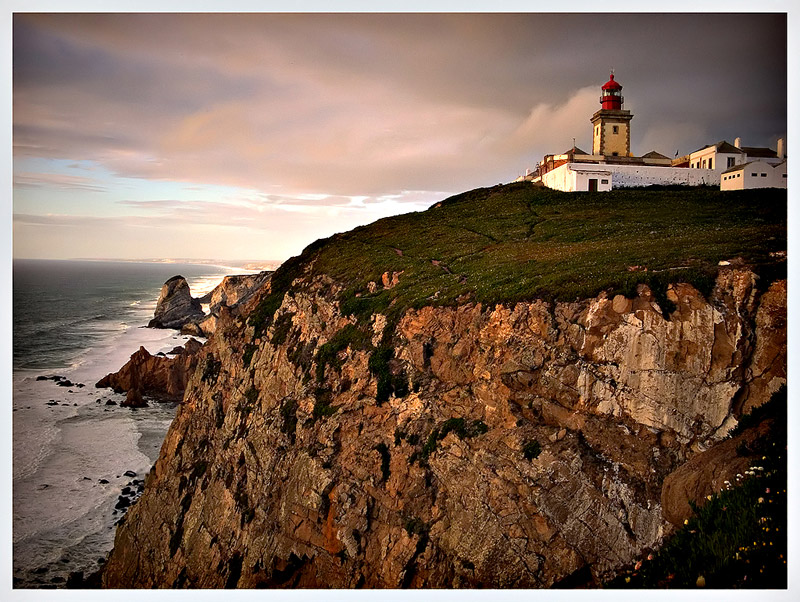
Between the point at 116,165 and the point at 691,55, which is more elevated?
the point at 691,55

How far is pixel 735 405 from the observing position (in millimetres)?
6637

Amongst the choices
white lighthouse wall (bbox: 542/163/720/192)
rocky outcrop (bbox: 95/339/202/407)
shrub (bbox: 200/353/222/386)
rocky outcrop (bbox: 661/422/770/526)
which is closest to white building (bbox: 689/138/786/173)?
white lighthouse wall (bbox: 542/163/720/192)

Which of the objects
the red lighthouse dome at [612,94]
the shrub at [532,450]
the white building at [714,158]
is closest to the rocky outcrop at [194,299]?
the shrub at [532,450]

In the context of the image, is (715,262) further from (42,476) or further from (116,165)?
(42,476)

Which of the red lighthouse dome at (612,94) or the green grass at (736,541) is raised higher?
the red lighthouse dome at (612,94)

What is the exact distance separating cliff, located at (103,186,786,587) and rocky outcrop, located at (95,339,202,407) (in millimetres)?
7858

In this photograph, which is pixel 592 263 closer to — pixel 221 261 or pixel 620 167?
pixel 221 261

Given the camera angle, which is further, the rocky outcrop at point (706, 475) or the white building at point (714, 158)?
the white building at point (714, 158)

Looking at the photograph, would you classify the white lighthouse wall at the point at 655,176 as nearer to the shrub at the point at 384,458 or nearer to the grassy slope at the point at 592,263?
the grassy slope at the point at 592,263

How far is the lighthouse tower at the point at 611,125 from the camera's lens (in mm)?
10914

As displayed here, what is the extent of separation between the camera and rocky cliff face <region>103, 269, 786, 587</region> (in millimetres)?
6648

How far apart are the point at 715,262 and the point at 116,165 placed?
1056 centimetres

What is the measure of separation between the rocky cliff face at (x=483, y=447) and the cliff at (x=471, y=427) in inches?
1.0

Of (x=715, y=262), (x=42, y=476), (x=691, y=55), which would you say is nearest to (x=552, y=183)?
(x=691, y=55)
